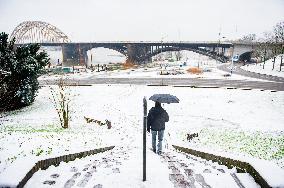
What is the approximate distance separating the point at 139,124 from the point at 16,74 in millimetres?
12275

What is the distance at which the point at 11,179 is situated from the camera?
5570 millimetres

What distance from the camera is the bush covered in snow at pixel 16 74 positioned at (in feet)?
73.0

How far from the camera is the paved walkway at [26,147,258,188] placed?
6.06m

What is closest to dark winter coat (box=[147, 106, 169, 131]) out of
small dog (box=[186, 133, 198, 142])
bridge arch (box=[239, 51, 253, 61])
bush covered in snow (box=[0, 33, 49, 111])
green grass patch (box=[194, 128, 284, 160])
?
green grass patch (box=[194, 128, 284, 160])

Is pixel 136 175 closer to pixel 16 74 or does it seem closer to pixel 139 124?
pixel 139 124

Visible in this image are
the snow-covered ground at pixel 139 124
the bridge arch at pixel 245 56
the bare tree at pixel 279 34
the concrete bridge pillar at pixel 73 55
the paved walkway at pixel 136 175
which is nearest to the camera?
the paved walkway at pixel 136 175

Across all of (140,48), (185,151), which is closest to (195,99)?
(185,151)

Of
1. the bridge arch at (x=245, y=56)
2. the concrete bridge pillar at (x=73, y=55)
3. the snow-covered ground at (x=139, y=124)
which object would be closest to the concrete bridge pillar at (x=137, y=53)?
the concrete bridge pillar at (x=73, y=55)

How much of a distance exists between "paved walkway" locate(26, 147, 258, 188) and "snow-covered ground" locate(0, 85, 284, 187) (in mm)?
746

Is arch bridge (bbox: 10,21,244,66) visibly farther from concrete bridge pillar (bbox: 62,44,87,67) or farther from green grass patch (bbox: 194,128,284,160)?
green grass patch (bbox: 194,128,284,160)

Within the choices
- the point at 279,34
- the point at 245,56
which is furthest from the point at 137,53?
the point at 279,34

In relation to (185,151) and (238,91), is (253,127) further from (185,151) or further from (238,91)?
(238,91)

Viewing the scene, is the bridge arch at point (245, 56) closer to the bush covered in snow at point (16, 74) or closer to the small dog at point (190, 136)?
the bush covered in snow at point (16, 74)

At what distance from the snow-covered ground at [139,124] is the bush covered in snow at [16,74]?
118 cm
